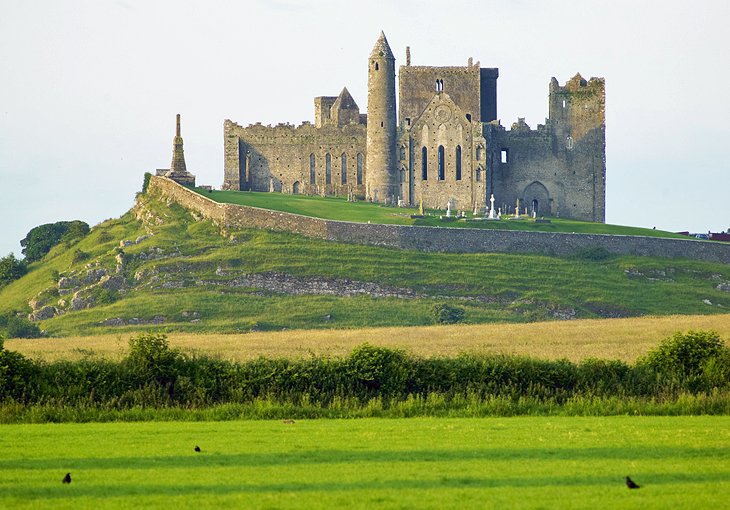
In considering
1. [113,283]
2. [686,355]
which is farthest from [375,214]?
[686,355]

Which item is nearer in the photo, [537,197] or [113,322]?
[113,322]

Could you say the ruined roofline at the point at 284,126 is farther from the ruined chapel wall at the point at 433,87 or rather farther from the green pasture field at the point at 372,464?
the green pasture field at the point at 372,464

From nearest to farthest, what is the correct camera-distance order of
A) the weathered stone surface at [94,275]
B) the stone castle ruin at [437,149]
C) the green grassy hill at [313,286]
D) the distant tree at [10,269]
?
the green grassy hill at [313,286]
the weathered stone surface at [94,275]
the distant tree at [10,269]
the stone castle ruin at [437,149]

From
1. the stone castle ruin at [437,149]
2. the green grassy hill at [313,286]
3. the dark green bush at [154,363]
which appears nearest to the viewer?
the dark green bush at [154,363]

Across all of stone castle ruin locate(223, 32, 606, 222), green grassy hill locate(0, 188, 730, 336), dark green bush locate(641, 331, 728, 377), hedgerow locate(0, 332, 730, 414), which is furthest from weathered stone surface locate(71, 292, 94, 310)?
dark green bush locate(641, 331, 728, 377)

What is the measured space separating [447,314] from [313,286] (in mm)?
9544

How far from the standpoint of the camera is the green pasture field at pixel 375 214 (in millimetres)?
90438

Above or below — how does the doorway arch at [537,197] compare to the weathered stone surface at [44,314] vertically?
above

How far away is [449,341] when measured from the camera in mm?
53938

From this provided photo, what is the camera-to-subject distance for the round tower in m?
98.4

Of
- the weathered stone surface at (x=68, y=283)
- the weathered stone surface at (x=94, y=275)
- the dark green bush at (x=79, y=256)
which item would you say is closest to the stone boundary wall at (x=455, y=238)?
the dark green bush at (x=79, y=256)

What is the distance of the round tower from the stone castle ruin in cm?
7

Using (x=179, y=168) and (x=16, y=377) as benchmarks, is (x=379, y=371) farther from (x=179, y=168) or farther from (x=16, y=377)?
(x=179, y=168)

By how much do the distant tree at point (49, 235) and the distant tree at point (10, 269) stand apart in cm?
411
